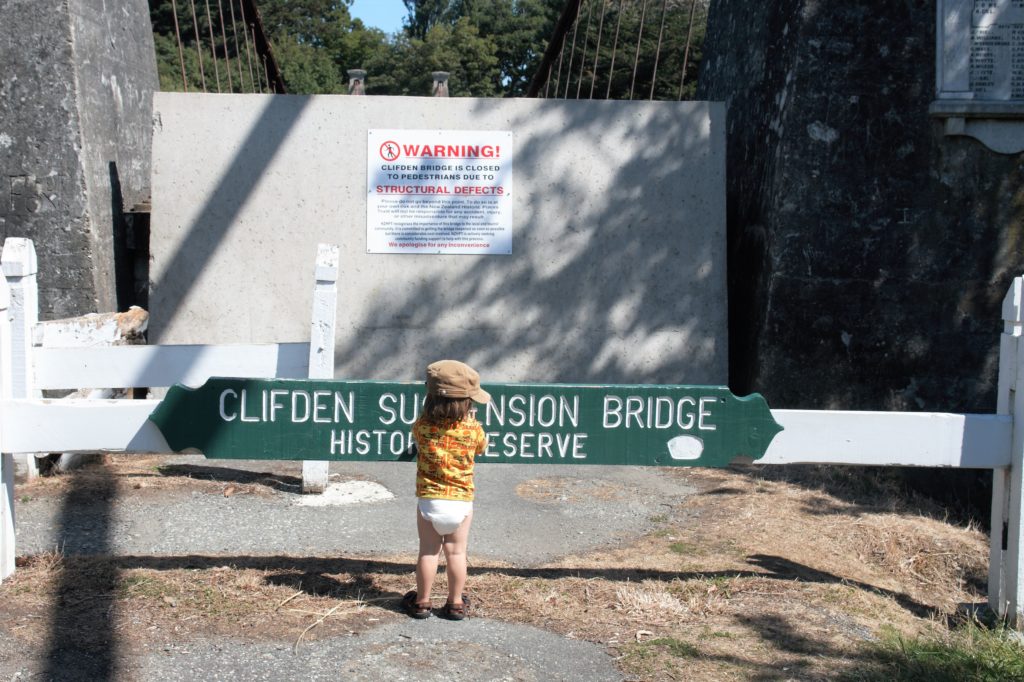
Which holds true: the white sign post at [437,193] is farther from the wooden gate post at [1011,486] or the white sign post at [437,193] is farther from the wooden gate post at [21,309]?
the wooden gate post at [1011,486]

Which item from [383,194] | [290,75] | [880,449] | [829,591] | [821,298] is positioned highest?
[290,75]

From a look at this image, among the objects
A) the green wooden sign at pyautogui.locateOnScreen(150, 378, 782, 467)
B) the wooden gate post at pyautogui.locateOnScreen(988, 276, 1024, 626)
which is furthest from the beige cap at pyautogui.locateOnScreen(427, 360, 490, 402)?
the wooden gate post at pyautogui.locateOnScreen(988, 276, 1024, 626)

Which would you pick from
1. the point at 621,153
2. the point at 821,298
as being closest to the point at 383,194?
the point at 621,153

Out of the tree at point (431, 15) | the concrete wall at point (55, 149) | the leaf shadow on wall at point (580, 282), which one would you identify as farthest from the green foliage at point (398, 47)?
the concrete wall at point (55, 149)

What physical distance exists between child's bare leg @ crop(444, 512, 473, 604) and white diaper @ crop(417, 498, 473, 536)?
4 cm

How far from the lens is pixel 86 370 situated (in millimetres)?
5043

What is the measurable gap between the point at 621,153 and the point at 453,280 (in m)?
1.56

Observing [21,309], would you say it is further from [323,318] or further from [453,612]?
[453,612]

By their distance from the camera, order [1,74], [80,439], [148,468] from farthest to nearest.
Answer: [1,74], [148,468], [80,439]

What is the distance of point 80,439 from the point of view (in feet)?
13.0

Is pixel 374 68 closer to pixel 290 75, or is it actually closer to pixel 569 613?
pixel 290 75

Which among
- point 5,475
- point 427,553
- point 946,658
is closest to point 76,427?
point 5,475

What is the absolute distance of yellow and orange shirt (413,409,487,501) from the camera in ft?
12.5

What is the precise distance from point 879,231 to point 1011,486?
3.27m
